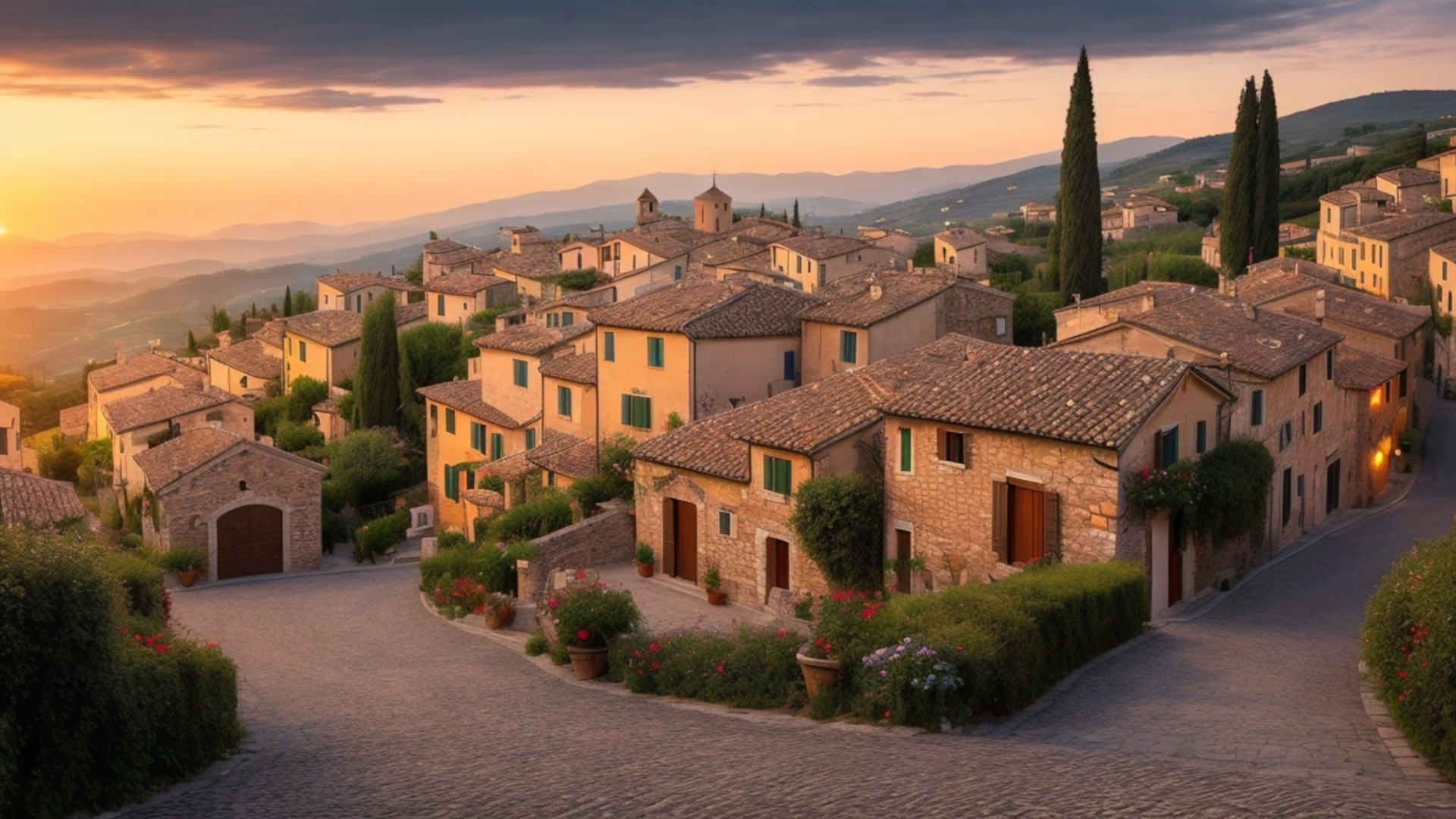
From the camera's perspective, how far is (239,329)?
91.5 meters

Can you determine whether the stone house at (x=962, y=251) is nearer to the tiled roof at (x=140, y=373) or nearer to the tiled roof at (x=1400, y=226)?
the tiled roof at (x=1400, y=226)

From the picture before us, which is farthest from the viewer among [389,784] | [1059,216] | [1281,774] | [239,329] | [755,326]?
[239,329]

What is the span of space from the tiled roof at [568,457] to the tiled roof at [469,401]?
3.41m

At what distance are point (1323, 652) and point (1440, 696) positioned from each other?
7620 millimetres

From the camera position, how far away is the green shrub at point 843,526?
88.6 feet

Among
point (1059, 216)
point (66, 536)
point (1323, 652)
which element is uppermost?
point (1059, 216)

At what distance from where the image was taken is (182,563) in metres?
36.6

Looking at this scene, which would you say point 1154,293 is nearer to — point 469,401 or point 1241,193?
point 469,401

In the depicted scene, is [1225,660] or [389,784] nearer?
[389,784]

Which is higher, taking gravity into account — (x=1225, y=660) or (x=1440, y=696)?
(x=1440, y=696)

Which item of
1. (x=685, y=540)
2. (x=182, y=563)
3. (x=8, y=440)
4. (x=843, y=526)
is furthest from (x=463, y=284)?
(x=843, y=526)

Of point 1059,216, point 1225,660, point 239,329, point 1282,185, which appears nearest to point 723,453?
point 1225,660

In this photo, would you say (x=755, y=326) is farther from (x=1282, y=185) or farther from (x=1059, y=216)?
(x=1282, y=185)

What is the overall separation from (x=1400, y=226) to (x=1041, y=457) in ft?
165
